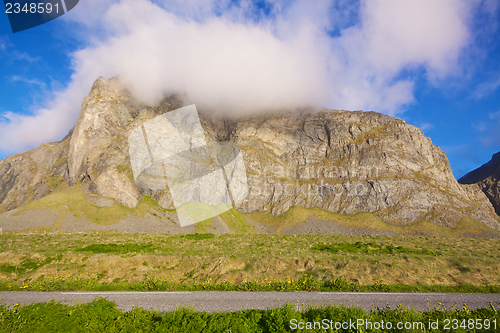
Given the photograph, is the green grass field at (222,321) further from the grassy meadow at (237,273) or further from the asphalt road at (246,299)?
the grassy meadow at (237,273)

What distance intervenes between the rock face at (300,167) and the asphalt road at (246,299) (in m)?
118

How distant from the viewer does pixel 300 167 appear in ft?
498

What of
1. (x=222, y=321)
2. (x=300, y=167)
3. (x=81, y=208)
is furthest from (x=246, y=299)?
(x=300, y=167)

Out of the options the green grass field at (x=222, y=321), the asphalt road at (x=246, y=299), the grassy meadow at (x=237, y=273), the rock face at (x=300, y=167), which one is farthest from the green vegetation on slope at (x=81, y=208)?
the green grass field at (x=222, y=321)

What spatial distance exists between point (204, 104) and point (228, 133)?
125ft

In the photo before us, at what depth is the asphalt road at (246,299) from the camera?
11.5 m

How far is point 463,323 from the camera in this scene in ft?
27.9

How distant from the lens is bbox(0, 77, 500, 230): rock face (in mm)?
126375

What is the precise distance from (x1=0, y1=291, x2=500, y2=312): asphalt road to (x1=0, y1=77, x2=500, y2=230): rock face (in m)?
118

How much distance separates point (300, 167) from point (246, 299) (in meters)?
144

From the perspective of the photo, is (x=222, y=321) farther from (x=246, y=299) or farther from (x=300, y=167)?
(x=300, y=167)

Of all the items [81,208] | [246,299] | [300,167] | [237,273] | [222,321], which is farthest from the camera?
[300,167]

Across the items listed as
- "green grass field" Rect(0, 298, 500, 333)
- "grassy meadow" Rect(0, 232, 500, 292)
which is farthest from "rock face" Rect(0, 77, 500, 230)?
"green grass field" Rect(0, 298, 500, 333)

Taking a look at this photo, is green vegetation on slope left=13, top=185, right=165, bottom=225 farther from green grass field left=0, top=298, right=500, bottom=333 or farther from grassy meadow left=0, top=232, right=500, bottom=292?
green grass field left=0, top=298, right=500, bottom=333
